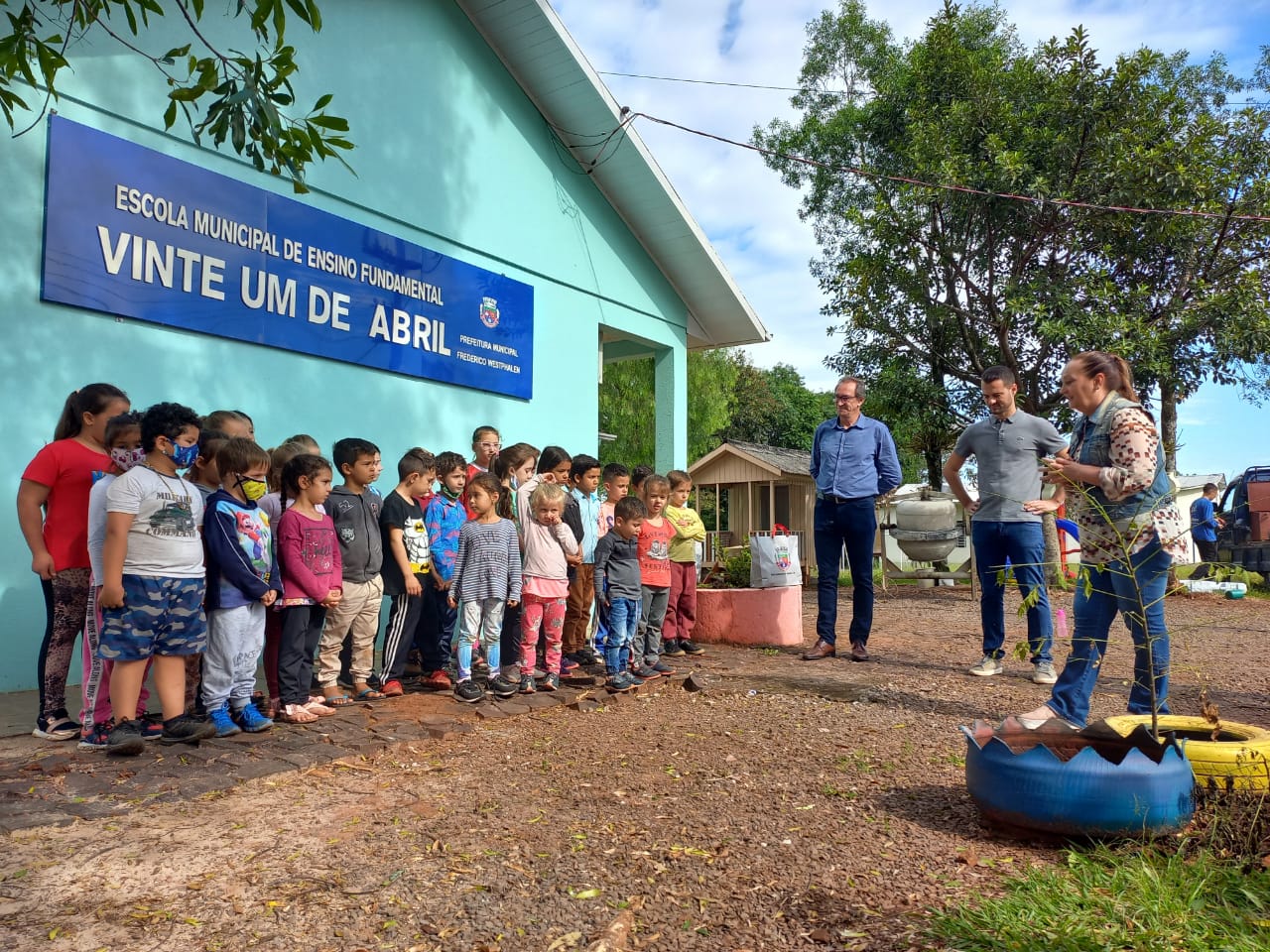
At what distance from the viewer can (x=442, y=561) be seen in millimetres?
5934

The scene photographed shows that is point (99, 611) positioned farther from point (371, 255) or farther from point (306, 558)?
point (371, 255)

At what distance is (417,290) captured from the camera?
7.52 metres

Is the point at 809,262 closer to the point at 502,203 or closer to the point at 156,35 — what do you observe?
the point at 502,203

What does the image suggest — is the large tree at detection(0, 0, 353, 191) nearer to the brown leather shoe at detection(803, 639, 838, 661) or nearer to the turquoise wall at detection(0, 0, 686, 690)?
the turquoise wall at detection(0, 0, 686, 690)

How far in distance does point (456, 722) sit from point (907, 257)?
1225cm

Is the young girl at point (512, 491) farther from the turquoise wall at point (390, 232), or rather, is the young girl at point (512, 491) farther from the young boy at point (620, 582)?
the turquoise wall at point (390, 232)

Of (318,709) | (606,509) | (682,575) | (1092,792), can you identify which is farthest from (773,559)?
(1092,792)

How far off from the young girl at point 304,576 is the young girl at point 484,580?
80 cm

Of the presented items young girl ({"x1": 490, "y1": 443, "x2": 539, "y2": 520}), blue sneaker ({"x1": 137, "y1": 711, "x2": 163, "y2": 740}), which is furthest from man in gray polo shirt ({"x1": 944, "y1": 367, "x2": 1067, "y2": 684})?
blue sneaker ({"x1": 137, "y1": 711, "x2": 163, "y2": 740})

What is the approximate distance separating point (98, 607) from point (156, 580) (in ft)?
0.93

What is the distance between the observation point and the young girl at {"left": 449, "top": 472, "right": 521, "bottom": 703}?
5449 mm

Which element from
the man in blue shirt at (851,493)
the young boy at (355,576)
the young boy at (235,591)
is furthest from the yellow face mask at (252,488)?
the man in blue shirt at (851,493)

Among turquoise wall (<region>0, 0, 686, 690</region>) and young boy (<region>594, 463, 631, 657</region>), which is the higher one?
turquoise wall (<region>0, 0, 686, 690</region>)

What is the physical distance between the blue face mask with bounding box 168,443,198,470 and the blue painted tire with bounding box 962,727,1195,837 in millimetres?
3855
